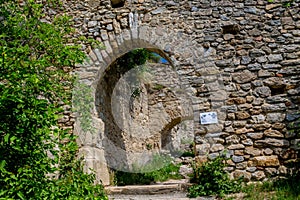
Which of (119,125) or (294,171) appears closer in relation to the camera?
(294,171)

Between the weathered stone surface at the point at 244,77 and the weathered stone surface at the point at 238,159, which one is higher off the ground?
the weathered stone surface at the point at 244,77

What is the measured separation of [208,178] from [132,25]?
2572mm

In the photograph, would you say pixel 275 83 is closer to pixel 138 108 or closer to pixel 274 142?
pixel 274 142

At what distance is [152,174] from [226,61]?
140 inches

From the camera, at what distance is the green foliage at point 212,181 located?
4.05 meters

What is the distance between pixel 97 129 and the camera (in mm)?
5168

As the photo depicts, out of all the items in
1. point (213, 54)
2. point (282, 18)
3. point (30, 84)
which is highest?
point (282, 18)

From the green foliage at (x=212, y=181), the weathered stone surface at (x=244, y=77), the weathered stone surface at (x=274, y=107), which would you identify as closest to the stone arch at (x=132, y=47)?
the weathered stone surface at (x=244, y=77)

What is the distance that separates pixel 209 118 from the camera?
4.55 meters

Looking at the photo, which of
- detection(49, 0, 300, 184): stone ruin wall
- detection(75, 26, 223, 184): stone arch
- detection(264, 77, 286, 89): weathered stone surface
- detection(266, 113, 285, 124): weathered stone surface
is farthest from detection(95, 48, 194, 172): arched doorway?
detection(266, 113, 285, 124): weathered stone surface

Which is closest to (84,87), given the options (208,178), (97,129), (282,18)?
(97,129)

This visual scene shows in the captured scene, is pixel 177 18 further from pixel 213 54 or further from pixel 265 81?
pixel 265 81

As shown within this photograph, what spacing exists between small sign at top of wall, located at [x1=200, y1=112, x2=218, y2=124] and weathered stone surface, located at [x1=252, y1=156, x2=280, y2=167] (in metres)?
0.74

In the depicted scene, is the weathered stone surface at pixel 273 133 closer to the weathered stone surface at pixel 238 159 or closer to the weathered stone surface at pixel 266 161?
the weathered stone surface at pixel 266 161
